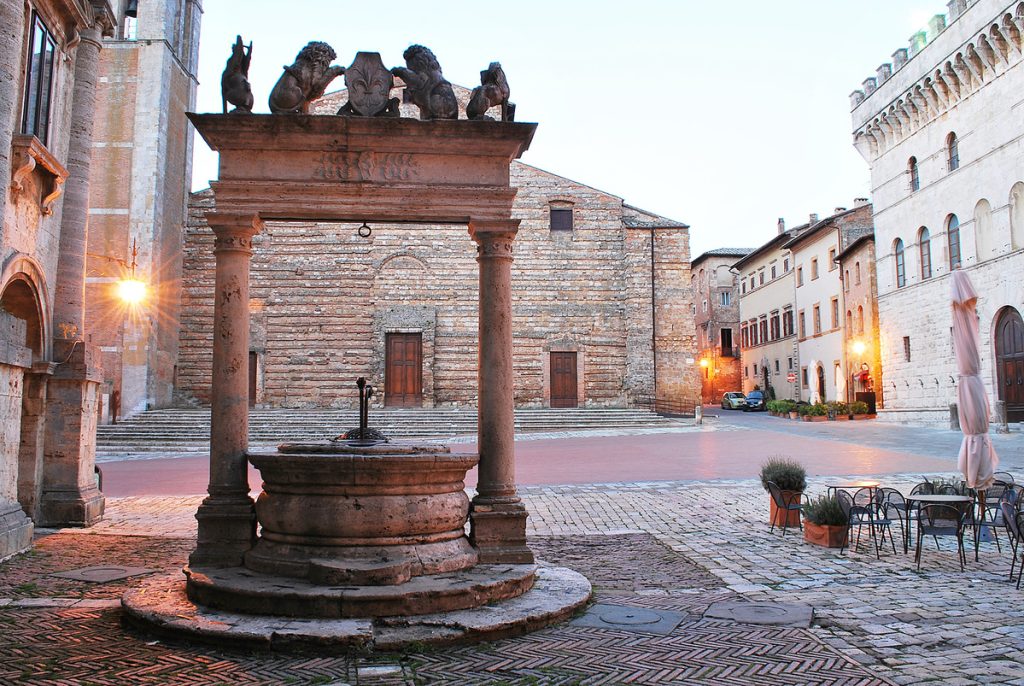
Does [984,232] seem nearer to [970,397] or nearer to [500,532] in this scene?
[970,397]

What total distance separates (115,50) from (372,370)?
15290mm

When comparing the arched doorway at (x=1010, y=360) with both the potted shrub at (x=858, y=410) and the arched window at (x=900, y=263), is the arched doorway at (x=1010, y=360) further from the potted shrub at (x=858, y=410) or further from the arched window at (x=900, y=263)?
the potted shrub at (x=858, y=410)

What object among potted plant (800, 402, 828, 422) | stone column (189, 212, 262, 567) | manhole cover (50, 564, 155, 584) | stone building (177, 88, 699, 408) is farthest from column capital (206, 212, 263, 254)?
potted plant (800, 402, 828, 422)

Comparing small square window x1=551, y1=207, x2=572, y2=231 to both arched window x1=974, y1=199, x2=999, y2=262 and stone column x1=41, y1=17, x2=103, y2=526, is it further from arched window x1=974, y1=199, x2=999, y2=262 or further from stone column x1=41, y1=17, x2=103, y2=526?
stone column x1=41, y1=17, x2=103, y2=526

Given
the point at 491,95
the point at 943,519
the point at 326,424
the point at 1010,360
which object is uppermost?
the point at 491,95

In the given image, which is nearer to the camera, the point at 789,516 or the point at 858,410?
the point at 789,516

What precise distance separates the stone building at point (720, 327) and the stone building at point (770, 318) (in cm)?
180

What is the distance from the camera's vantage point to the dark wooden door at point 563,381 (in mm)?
34188

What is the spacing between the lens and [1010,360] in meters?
27.0

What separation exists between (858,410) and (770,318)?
781 inches

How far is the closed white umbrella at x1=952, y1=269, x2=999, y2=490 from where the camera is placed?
9.88 metres

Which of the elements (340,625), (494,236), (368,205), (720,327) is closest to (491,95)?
(494,236)

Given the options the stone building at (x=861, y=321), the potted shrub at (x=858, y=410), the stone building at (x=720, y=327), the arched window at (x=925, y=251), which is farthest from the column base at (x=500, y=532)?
the stone building at (x=720, y=327)

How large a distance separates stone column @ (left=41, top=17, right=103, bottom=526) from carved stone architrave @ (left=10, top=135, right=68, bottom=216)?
2.18 ft
